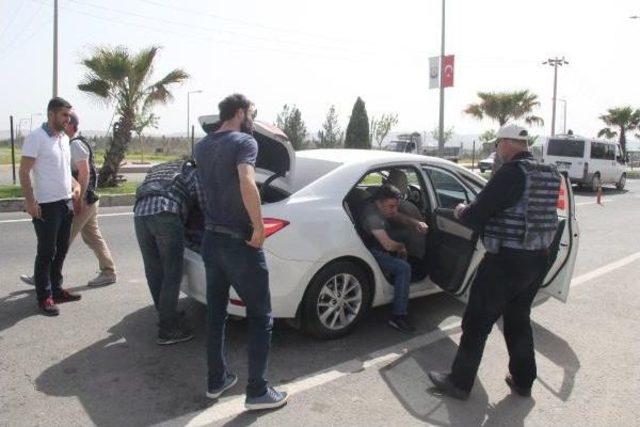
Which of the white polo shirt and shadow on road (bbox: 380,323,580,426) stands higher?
the white polo shirt

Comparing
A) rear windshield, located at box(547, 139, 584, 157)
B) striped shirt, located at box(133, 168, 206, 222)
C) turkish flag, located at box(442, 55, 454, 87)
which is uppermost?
turkish flag, located at box(442, 55, 454, 87)

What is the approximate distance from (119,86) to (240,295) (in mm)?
13154

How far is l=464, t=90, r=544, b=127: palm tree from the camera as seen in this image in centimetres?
3647

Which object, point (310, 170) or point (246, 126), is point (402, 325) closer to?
point (310, 170)

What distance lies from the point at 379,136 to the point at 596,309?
3979 centimetres

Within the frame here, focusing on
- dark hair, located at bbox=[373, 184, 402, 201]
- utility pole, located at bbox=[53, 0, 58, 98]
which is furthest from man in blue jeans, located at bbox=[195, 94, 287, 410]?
utility pole, located at bbox=[53, 0, 58, 98]

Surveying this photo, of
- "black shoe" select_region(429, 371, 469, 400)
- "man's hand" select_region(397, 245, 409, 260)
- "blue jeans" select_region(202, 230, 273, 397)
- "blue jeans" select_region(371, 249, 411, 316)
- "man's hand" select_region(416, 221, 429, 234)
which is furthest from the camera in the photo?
"man's hand" select_region(416, 221, 429, 234)

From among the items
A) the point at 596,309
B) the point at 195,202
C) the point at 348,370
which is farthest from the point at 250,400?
the point at 596,309

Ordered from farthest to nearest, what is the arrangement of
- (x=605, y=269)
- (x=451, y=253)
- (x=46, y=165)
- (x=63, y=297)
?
(x=605, y=269) < (x=63, y=297) < (x=46, y=165) < (x=451, y=253)

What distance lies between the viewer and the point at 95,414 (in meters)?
3.25

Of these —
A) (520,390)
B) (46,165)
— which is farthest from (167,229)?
(520,390)

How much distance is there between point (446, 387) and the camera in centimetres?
361

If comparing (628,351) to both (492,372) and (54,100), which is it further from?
(54,100)

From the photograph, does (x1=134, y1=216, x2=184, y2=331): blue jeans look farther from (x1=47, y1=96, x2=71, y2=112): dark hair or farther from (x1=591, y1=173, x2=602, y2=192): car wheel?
(x1=591, y1=173, x2=602, y2=192): car wheel
